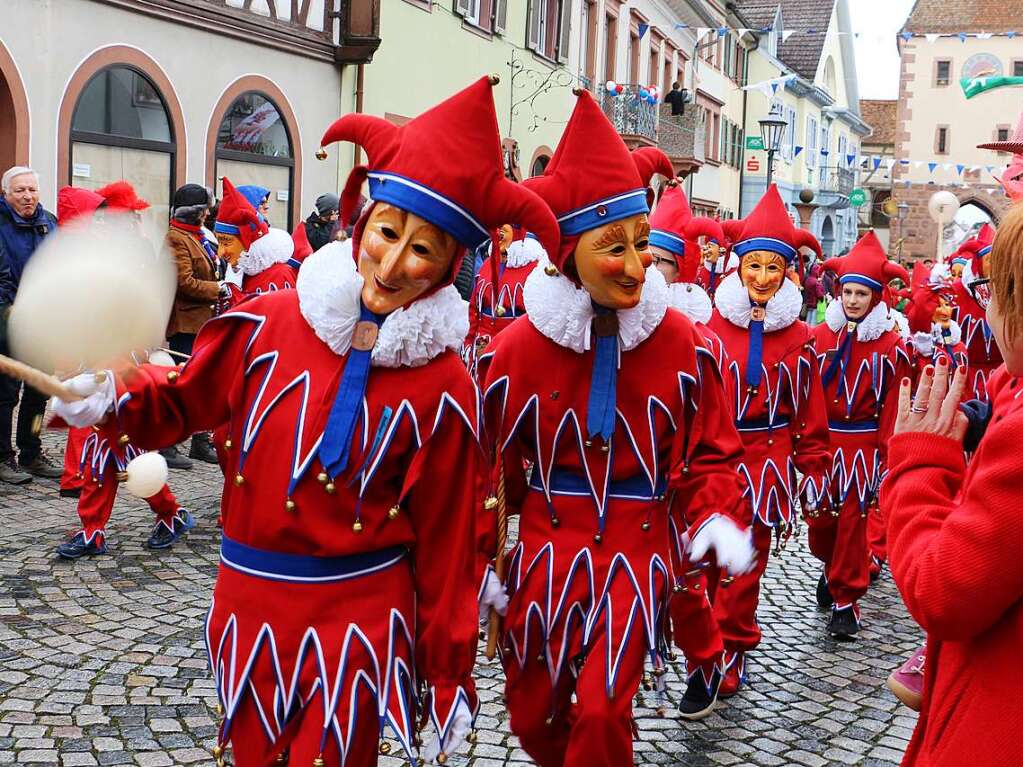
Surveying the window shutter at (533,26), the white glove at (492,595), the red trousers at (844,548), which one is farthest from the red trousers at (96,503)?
the window shutter at (533,26)

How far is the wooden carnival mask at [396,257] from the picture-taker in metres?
3.18

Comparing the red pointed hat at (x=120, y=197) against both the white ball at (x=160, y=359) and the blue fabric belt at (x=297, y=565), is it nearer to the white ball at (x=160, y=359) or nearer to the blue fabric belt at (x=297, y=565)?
the white ball at (x=160, y=359)

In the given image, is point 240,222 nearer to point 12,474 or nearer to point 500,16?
point 12,474

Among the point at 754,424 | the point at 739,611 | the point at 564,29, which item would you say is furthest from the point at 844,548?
the point at 564,29

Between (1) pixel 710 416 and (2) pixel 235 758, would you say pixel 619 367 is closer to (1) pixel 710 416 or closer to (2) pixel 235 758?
(1) pixel 710 416

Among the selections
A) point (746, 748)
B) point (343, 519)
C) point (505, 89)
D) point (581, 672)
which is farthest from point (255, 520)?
point (505, 89)

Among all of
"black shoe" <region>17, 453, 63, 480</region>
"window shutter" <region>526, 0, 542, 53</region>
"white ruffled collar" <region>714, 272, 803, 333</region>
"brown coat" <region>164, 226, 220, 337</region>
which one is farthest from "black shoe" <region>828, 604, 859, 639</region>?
"window shutter" <region>526, 0, 542, 53</region>

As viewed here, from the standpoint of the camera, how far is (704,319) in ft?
18.8

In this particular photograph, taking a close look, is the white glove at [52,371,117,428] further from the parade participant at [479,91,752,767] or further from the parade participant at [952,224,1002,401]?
the parade participant at [952,224,1002,401]

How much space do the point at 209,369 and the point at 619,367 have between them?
4.72 feet

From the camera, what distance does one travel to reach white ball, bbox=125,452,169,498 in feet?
10.2

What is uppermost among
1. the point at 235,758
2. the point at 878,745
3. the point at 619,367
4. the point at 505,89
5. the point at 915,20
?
the point at 915,20

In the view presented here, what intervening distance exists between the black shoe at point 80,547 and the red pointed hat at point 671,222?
12.1ft

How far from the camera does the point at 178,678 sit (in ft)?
17.6
